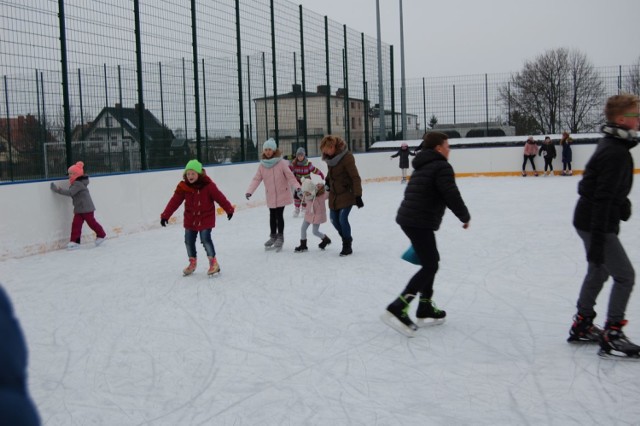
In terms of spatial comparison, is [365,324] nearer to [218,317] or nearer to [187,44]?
[218,317]

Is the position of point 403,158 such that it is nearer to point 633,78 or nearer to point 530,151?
point 530,151

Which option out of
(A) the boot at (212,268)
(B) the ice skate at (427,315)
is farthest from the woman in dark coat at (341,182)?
(B) the ice skate at (427,315)

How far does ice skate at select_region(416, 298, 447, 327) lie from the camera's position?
4.74 metres

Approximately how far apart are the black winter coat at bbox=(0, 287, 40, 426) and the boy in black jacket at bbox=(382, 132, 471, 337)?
3.49m

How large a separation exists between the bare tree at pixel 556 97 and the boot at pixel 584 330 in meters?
17.9

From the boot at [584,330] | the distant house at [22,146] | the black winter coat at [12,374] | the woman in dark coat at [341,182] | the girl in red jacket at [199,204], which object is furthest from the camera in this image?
the distant house at [22,146]

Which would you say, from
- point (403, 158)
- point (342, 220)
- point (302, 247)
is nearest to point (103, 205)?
point (302, 247)

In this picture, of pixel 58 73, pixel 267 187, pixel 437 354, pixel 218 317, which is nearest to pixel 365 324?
pixel 437 354

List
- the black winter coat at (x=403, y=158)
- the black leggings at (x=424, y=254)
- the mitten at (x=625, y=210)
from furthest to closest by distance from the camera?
the black winter coat at (x=403, y=158), the black leggings at (x=424, y=254), the mitten at (x=625, y=210)

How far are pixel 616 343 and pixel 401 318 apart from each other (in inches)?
51.5

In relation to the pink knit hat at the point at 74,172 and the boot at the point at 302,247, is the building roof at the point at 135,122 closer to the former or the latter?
the pink knit hat at the point at 74,172

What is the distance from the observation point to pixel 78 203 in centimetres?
913

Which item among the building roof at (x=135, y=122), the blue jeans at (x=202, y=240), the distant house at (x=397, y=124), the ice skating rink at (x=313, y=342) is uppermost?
the distant house at (x=397, y=124)

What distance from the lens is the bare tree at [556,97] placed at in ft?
69.6
